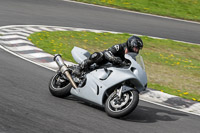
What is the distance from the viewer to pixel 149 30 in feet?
60.2

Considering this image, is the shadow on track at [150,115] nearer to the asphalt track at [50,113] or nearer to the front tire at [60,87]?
the asphalt track at [50,113]

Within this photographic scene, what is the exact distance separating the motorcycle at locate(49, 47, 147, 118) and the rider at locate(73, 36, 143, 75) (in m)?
0.11

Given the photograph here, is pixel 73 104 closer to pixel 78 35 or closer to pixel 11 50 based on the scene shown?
pixel 11 50

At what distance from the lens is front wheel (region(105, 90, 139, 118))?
273 inches

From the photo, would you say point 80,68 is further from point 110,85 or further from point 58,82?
point 110,85

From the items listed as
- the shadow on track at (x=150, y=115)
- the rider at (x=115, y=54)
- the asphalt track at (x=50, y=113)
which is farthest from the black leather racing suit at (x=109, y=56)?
the shadow on track at (x=150, y=115)

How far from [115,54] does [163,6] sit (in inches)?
647

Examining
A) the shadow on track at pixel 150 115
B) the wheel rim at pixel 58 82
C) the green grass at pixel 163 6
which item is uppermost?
the green grass at pixel 163 6

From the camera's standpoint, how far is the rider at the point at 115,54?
7316mm

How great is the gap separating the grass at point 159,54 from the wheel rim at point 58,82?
2703 millimetres

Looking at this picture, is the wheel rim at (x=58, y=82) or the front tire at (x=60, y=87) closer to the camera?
the front tire at (x=60, y=87)

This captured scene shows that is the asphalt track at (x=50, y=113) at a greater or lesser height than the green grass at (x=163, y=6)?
lesser

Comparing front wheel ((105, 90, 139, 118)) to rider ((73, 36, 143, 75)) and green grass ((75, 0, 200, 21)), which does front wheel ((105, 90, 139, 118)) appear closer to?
rider ((73, 36, 143, 75))

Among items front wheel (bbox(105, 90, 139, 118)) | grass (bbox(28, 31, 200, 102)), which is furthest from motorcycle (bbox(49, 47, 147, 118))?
grass (bbox(28, 31, 200, 102))
